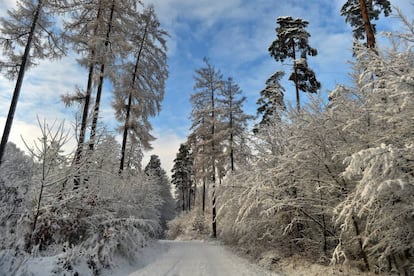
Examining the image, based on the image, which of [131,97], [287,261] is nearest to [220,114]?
[131,97]

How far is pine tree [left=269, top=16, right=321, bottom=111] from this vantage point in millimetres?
13861

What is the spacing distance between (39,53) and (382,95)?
11700mm

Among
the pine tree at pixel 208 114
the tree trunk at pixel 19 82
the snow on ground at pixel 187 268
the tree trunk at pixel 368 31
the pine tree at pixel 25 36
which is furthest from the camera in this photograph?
the pine tree at pixel 208 114

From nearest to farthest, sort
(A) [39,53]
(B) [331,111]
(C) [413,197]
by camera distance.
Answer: (C) [413,197]
(B) [331,111]
(A) [39,53]

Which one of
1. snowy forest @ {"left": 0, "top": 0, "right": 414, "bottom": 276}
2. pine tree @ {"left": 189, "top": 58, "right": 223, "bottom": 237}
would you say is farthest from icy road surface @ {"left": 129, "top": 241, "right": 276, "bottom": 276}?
pine tree @ {"left": 189, "top": 58, "right": 223, "bottom": 237}

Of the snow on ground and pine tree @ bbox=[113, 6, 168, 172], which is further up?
pine tree @ bbox=[113, 6, 168, 172]

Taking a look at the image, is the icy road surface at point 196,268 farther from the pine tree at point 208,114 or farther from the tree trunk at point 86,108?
the pine tree at point 208,114

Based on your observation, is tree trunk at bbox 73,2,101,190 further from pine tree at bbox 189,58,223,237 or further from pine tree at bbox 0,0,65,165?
Result: pine tree at bbox 189,58,223,237

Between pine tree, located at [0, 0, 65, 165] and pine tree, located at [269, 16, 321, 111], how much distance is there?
35.0 ft

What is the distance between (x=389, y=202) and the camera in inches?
182

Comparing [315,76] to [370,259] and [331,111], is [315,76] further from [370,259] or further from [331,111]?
[370,259]

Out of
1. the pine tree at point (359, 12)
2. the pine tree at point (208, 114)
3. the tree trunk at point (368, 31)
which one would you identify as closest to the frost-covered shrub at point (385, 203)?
the tree trunk at point (368, 31)

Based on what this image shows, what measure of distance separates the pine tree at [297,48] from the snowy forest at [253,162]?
0.23 ft

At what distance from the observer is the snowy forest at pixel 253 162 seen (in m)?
4.75
